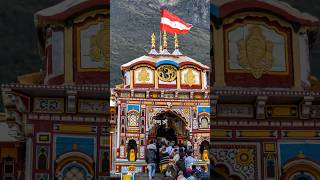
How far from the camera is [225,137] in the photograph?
74.0ft

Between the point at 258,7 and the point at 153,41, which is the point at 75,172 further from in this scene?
the point at 258,7

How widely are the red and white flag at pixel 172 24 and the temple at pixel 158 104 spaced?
0.71 meters

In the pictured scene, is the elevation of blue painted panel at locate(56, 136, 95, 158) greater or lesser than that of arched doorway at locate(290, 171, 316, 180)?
greater

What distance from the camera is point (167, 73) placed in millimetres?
19078

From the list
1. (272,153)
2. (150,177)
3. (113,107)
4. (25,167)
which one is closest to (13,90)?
(25,167)

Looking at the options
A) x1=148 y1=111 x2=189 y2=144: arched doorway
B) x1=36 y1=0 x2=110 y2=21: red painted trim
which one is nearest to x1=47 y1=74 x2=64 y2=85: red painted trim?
x1=36 y1=0 x2=110 y2=21: red painted trim

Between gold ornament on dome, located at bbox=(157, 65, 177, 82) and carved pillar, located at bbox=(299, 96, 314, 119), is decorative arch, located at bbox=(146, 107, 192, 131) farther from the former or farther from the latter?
carved pillar, located at bbox=(299, 96, 314, 119)

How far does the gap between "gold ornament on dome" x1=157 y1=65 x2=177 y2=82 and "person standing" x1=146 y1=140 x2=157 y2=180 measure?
4.76ft

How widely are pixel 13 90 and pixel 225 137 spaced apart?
5472 mm

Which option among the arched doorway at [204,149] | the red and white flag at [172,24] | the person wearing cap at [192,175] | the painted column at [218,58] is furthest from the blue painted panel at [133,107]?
the painted column at [218,58]

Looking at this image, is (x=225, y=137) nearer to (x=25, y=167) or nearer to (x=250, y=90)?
(x=250, y=90)

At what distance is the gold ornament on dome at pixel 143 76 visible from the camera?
19.0 m

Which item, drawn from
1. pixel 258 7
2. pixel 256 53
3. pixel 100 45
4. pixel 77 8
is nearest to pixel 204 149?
pixel 256 53

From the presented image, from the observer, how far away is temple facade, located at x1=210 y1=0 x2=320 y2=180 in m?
22.4
